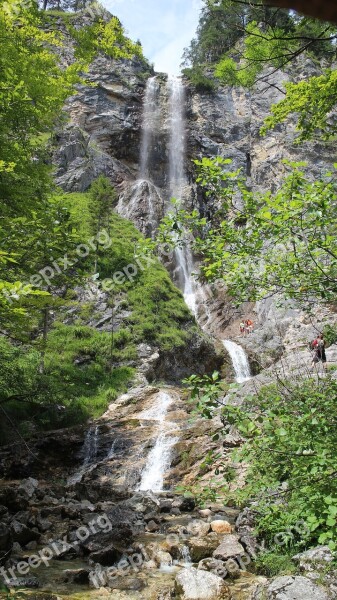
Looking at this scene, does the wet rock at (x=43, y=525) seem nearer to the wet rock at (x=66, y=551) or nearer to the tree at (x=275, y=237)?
the wet rock at (x=66, y=551)

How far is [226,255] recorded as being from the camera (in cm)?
460

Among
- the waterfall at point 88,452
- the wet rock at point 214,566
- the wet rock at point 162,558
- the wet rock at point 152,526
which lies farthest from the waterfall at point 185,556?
the waterfall at point 88,452

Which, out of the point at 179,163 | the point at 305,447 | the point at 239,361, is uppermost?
the point at 179,163

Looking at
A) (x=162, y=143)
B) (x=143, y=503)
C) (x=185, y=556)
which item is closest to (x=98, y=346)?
(x=143, y=503)

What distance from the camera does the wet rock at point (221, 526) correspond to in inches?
303

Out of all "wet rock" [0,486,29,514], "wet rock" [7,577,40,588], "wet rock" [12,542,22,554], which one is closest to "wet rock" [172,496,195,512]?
"wet rock" [0,486,29,514]

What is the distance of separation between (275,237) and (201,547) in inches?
209

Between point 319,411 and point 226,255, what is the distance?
1813 millimetres

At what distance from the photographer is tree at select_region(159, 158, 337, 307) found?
4.13m

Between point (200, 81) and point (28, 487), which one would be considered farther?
point (200, 81)

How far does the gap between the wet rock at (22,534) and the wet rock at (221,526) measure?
3.14m

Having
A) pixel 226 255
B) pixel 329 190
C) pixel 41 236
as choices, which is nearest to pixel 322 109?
pixel 329 190

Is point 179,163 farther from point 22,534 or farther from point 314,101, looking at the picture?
point 314,101

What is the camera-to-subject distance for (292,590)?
437cm
